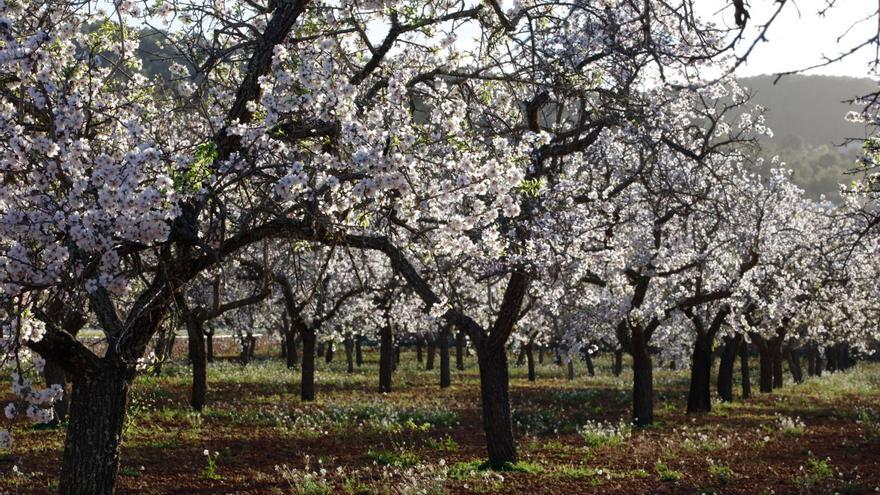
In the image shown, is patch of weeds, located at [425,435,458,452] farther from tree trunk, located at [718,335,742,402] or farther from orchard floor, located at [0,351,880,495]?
tree trunk, located at [718,335,742,402]

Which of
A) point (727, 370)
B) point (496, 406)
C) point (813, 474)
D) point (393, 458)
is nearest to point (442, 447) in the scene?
point (393, 458)

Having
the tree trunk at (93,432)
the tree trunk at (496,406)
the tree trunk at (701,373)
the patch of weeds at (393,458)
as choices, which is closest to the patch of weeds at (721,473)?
the tree trunk at (496,406)

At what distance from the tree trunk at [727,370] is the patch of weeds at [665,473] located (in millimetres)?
15653

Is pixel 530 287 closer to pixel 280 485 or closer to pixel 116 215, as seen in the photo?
pixel 280 485

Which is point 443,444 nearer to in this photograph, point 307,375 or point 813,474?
point 813,474

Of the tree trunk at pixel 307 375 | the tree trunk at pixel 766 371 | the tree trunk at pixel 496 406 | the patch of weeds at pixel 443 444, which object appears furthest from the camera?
the tree trunk at pixel 766 371

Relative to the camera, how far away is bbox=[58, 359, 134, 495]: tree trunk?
749 centimetres

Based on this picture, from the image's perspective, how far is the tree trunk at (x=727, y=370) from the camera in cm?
2784

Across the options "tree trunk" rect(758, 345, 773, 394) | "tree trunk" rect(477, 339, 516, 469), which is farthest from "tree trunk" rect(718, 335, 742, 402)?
"tree trunk" rect(477, 339, 516, 469)

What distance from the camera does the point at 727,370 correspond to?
94.6 ft

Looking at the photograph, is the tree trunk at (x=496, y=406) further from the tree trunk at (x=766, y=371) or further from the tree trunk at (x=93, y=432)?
the tree trunk at (x=766, y=371)

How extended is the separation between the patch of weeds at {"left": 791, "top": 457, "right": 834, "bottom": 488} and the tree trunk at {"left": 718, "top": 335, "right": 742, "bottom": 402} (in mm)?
14196

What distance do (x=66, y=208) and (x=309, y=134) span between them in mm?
2438

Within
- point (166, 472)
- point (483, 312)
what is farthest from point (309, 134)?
point (483, 312)
